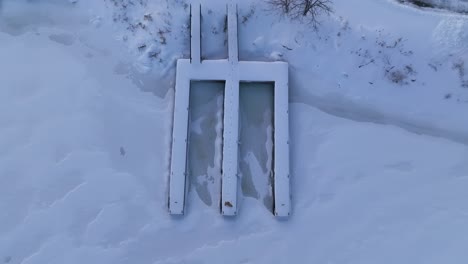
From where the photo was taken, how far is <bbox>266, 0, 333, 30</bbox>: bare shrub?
5328 mm

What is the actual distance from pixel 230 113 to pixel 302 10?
1.58 meters

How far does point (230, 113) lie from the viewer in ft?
16.9

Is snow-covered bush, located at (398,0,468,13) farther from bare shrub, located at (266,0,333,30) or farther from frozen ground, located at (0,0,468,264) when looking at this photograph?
bare shrub, located at (266,0,333,30)

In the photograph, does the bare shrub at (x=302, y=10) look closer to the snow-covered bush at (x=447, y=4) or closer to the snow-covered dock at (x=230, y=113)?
the snow-covered dock at (x=230, y=113)

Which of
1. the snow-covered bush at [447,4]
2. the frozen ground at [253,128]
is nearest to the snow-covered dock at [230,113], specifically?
the frozen ground at [253,128]

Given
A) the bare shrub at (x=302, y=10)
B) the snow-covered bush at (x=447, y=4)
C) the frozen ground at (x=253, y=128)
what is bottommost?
the frozen ground at (x=253, y=128)

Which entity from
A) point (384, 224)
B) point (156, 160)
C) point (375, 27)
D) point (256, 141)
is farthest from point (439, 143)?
A: point (156, 160)

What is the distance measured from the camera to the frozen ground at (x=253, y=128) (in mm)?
4957

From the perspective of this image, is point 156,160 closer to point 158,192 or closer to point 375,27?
point 158,192

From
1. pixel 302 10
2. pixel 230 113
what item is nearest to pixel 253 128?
pixel 230 113

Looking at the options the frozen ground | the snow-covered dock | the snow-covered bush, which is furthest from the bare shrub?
the snow-covered bush

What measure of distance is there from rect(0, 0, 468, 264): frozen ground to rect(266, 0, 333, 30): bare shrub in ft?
0.44

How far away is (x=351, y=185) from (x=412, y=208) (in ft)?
2.50

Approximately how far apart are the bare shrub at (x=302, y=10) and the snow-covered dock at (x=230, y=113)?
558mm
